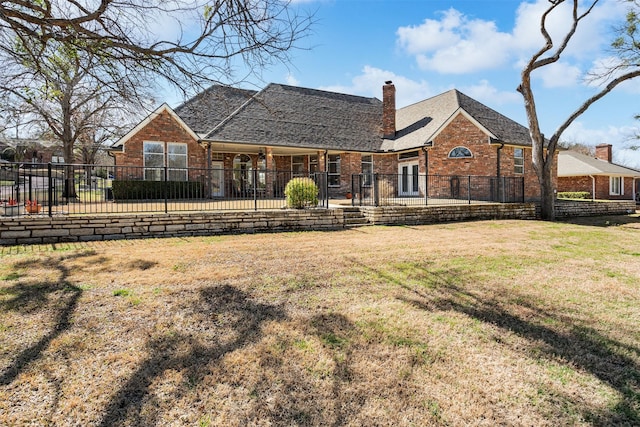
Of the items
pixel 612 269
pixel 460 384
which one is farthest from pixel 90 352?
pixel 612 269

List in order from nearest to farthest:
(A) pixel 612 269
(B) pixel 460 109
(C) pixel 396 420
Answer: (C) pixel 396 420
(A) pixel 612 269
(B) pixel 460 109

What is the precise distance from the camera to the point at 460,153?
18.9 metres

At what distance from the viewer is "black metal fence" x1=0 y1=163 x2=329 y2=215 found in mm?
8742

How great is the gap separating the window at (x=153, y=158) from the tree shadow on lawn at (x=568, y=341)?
1551cm

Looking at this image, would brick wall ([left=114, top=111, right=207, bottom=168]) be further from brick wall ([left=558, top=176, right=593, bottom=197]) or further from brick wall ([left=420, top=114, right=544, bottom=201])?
brick wall ([left=558, top=176, right=593, bottom=197])

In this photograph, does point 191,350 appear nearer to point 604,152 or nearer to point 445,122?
point 445,122

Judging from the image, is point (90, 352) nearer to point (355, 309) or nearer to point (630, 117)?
point (355, 309)

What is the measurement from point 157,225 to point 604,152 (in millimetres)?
39438

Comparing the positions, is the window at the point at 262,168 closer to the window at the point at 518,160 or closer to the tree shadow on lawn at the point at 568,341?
the window at the point at 518,160

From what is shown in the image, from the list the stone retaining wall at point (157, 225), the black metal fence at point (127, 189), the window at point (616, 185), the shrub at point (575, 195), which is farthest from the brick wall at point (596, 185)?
the stone retaining wall at point (157, 225)

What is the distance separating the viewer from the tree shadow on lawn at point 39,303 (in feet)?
9.54

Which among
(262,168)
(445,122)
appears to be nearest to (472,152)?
(445,122)

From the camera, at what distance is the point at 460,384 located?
273 centimetres

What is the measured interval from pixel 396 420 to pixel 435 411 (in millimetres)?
312
